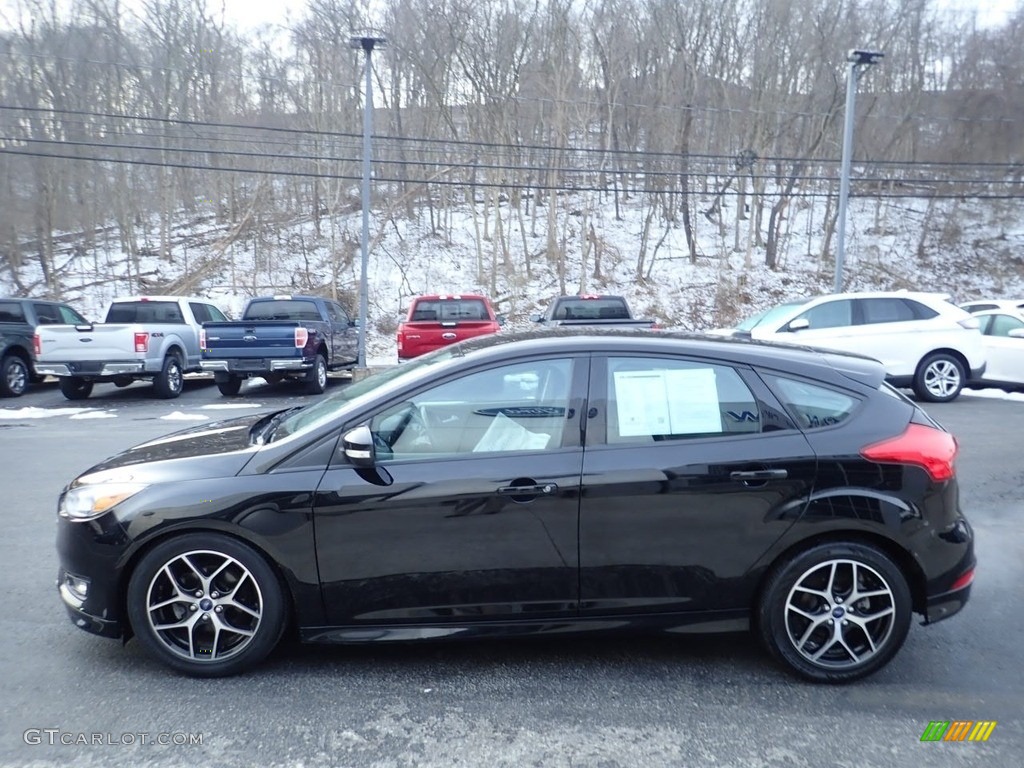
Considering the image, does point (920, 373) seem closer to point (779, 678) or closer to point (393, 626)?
point (779, 678)

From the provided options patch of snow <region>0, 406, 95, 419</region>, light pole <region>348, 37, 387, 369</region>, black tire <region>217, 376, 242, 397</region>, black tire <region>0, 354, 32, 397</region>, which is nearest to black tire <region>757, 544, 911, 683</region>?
patch of snow <region>0, 406, 95, 419</region>

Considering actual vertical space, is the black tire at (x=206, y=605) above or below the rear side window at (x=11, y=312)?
below

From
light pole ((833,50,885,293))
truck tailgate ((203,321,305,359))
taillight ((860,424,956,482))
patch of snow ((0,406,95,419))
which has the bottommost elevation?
patch of snow ((0,406,95,419))

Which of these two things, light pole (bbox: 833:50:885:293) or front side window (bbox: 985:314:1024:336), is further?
light pole (bbox: 833:50:885:293)

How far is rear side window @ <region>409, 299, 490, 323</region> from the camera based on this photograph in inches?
673

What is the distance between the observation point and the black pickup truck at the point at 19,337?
50.3 feet

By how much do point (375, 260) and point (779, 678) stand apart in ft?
106

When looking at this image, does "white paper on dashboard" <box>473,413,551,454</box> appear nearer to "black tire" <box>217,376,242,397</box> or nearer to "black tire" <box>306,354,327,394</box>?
"black tire" <box>306,354,327,394</box>

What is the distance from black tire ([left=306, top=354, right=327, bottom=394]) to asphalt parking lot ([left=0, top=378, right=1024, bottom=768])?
35.2ft

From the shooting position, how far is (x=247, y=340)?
14555 mm

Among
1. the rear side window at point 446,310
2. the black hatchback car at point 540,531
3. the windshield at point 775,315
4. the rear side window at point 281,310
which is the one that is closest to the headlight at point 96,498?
the black hatchback car at point 540,531

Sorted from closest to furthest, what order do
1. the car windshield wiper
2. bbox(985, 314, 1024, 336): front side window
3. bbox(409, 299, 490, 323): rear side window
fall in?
the car windshield wiper
bbox(985, 314, 1024, 336): front side window
bbox(409, 299, 490, 323): rear side window

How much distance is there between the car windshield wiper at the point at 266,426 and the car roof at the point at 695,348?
107 cm

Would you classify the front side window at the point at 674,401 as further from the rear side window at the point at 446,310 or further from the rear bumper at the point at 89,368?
the rear side window at the point at 446,310
